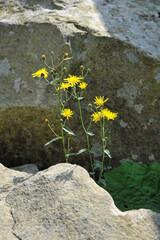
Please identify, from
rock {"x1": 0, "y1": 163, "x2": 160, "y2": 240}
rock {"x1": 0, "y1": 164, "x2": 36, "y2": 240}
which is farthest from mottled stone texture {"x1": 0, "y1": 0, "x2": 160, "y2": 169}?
rock {"x1": 0, "y1": 163, "x2": 160, "y2": 240}

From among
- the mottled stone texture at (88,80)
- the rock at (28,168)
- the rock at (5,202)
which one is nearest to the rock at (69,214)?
the rock at (5,202)

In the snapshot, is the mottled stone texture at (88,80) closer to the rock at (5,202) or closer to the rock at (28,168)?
the rock at (28,168)

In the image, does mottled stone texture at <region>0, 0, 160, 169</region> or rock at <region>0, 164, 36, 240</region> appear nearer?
rock at <region>0, 164, 36, 240</region>

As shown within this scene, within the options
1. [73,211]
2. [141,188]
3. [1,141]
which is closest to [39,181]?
[73,211]

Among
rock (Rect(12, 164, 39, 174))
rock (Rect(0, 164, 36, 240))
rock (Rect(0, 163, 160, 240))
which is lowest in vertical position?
rock (Rect(12, 164, 39, 174))

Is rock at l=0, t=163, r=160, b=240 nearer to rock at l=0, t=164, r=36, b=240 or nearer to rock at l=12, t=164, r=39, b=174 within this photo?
rock at l=0, t=164, r=36, b=240

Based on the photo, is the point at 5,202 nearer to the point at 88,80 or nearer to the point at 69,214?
the point at 69,214
